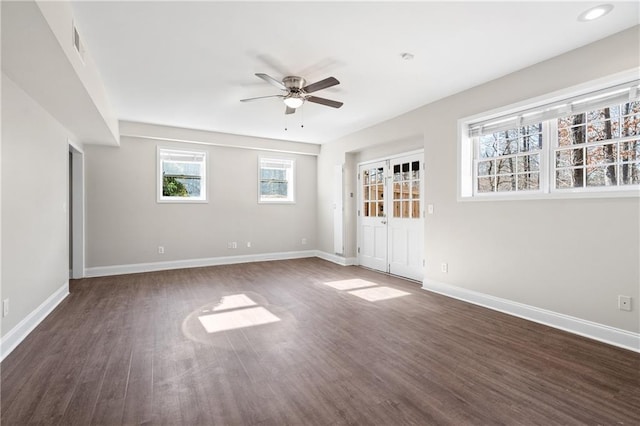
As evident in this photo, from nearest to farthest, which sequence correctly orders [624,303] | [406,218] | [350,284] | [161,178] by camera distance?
[624,303], [350,284], [406,218], [161,178]

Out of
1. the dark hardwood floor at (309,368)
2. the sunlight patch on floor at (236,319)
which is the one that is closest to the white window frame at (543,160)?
the dark hardwood floor at (309,368)

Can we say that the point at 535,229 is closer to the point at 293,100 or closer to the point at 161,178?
the point at 293,100

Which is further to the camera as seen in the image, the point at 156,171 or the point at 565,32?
the point at 156,171

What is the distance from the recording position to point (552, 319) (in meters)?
3.16

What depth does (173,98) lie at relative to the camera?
4.30 m

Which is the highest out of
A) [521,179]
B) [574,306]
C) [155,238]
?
[521,179]

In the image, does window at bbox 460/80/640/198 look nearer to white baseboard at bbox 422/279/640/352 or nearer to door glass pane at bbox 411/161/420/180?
door glass pane at bbox 411/161/420/180

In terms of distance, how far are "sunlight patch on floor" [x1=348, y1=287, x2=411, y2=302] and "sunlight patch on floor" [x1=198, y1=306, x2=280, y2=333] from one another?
138 centimetres

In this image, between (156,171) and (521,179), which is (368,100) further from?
(156,171)

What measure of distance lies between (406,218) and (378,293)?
61.9 inches

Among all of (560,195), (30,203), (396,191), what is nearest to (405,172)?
(396,191)

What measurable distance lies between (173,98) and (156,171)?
7.00ft

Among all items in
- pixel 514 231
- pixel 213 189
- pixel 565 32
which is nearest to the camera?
pixel 565 32

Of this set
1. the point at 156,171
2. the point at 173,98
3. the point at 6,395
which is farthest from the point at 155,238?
the point at 6,395
